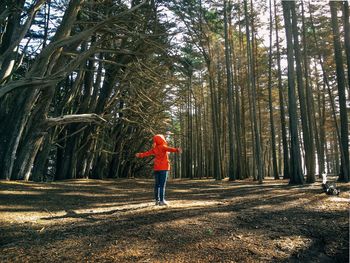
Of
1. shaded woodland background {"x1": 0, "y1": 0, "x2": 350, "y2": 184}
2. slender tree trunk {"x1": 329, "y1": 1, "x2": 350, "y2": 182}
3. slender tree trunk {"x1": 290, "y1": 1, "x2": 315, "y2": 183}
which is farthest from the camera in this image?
slender tree trunk {"x1": 329, "y1": 1, "x2": 350, "y2": 182}

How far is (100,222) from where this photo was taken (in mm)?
5449

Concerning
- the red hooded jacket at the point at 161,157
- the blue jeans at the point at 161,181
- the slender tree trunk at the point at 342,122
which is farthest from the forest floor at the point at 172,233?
the slender tree trunk at the point at 342,122

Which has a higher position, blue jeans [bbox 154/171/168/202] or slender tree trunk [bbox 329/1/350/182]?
slender tree trunk [bbox 329/1/350/182]

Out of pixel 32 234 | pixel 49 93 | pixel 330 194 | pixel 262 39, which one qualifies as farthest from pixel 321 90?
pixel 32 234

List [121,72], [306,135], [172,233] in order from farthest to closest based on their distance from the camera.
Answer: [121,72], [306,135], [172,233]

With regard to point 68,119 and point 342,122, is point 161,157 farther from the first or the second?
point 342,122

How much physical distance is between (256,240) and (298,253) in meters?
0.60

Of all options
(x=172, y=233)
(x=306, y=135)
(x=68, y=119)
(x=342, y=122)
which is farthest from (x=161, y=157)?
(x=342, y=122)

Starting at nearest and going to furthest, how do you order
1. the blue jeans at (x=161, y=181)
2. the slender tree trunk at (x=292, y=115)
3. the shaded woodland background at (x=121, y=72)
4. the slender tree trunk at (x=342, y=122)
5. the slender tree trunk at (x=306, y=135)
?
the blue jeans at (x=161, y=181), the shaded woodland background at (x=121, y=72), the slender tree trunk at (x=292, y=115), the slender tree trunk at (x=306, y=135), the slender tree trunk at (x=342, y=122)

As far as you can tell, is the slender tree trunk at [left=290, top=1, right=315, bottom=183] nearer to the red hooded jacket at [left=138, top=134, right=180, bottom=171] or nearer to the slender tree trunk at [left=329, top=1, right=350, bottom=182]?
the slender tree trunk at [left=329, top=1, right=350, bottom=182]

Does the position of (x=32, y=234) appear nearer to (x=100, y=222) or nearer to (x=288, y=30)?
(x=100, y=222)

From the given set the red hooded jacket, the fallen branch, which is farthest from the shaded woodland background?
the red hooded jacket

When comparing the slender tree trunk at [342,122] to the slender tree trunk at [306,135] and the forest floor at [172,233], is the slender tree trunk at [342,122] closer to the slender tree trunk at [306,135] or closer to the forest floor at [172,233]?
the slender tree trunk at [306,135]

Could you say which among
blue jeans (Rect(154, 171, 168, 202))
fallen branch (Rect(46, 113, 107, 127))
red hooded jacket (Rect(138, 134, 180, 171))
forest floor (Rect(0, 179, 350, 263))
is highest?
fallen branch (Rect(46, 113, 107, 127))
